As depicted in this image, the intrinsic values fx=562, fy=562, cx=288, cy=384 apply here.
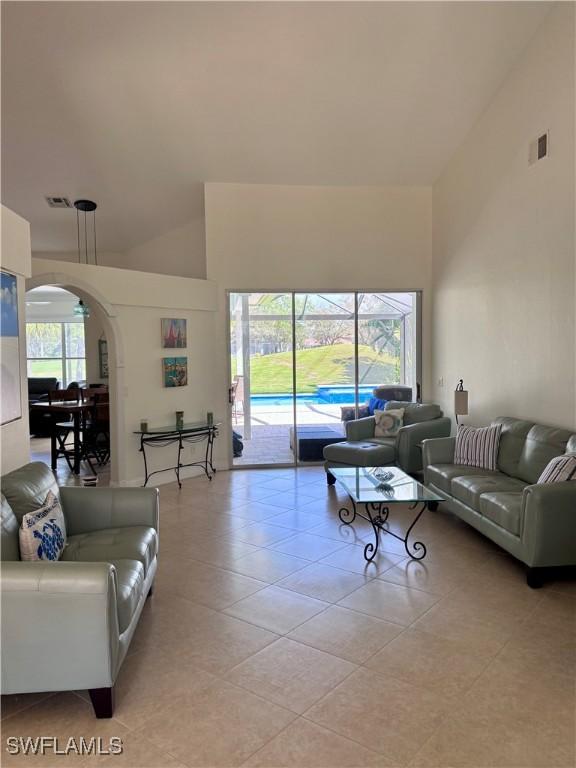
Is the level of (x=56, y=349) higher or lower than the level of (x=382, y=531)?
higher

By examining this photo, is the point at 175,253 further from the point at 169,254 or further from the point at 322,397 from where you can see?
the point at 322,397

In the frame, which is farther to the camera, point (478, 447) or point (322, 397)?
point (322, 397)

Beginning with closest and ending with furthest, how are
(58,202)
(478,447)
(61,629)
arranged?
(61,629)
(478,447)
(58,202)

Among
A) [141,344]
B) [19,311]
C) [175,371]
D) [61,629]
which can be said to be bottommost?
[61,629]

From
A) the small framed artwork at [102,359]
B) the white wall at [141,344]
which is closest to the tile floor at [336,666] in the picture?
the white wall at [141,344]

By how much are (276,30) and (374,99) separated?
1.48 meters

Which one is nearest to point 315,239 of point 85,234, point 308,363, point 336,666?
point 308,363

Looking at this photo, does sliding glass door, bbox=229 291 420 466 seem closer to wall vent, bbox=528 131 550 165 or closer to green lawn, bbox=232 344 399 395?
green lawn, bbox=232 344 399 395

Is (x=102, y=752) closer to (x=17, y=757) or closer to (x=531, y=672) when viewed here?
(x=17, y=757)

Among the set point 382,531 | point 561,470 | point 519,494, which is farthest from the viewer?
point 382,531

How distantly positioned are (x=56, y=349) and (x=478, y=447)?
10.5 m

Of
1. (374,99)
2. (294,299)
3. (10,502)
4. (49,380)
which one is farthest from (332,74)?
(49,380)

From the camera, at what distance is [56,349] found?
12922 millimetres

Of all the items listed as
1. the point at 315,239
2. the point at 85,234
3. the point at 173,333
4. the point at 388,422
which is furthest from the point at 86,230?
the point at 388,422
